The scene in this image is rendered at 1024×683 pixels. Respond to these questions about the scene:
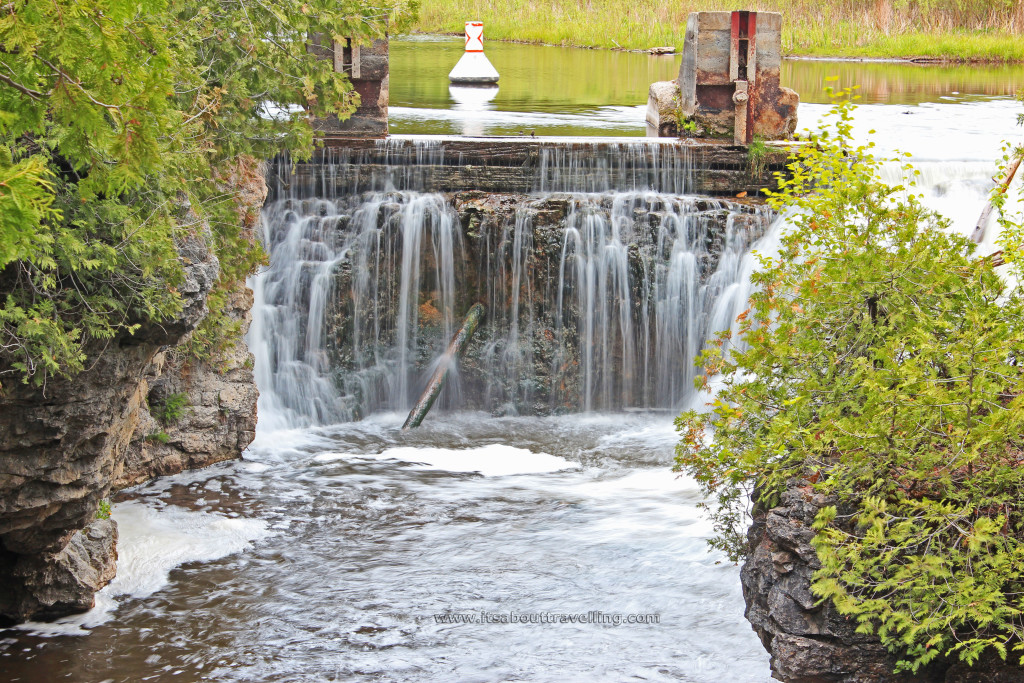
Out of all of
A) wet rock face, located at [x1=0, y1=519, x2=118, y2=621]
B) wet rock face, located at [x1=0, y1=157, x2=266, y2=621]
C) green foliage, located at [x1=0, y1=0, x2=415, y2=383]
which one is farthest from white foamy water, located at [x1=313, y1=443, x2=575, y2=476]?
wet rock face, located at [x1=0, y1=519, x2=118, y2=621]

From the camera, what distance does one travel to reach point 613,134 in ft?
46.6

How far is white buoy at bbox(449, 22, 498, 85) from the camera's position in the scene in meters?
21.3

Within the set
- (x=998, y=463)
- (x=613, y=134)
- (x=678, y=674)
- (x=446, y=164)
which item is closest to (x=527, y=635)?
(x=678, y=674)

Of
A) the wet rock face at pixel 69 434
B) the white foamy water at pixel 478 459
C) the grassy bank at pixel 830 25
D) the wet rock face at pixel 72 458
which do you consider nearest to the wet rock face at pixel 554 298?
the white foamy water at pixel 478 459

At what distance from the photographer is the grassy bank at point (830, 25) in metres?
26.6

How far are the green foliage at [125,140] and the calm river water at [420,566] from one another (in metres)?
1.75

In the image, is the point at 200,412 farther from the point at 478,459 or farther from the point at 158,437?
the point at 478,459

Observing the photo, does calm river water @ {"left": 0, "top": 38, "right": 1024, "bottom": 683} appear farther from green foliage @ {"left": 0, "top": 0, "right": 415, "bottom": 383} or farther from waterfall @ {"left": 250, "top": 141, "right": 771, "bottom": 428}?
Answer: green foliage @ {"left": 0, "top": 0, "right": 415, "bottom": 383}

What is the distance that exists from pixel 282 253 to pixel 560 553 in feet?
17.1

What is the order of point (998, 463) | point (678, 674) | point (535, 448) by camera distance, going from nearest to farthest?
point (998, 463) → point (678, 674) → point (535, 448)

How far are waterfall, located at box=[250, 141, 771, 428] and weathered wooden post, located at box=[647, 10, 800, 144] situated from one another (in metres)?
1.68

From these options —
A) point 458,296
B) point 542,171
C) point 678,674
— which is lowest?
point 678,674

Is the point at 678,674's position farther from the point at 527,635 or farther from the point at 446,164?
the point at 446,164

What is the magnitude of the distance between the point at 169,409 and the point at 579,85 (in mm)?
14608
